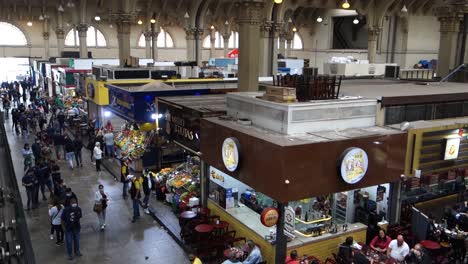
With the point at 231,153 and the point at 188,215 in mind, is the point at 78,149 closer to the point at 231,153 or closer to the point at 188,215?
the point at 188,215

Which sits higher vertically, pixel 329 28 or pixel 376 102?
pixel 329 28

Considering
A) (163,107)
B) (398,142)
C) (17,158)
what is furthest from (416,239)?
(17,158)

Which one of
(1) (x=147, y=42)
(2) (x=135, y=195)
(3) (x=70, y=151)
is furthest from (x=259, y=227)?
(1) (x=147, y=42)

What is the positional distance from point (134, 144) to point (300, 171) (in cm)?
1060

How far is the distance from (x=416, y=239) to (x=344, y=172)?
319cm

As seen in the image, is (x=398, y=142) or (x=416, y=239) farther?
(x=416, y=239)

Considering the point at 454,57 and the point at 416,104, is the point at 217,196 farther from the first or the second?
the point at 454,57

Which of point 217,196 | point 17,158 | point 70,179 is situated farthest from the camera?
point 17,158

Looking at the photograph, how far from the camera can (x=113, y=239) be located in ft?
37.3

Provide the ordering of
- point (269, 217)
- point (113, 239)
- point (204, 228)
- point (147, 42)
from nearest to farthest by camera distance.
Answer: point (269, 217) < point (204, 228) < point (113, 239) < point (147, 42)

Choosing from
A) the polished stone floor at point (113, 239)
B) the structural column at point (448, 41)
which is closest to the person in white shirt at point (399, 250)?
the polished stone floor at point (113, 239)

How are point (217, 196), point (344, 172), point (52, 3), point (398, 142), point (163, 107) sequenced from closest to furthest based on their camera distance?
point (344, 172) → point (398, 142) → point (217, 196) → point (163, 107) → point (52, 3)

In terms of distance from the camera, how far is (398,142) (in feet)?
31.8

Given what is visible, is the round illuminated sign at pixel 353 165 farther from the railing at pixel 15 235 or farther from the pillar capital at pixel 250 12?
the pillar capital at pixel 250 12
